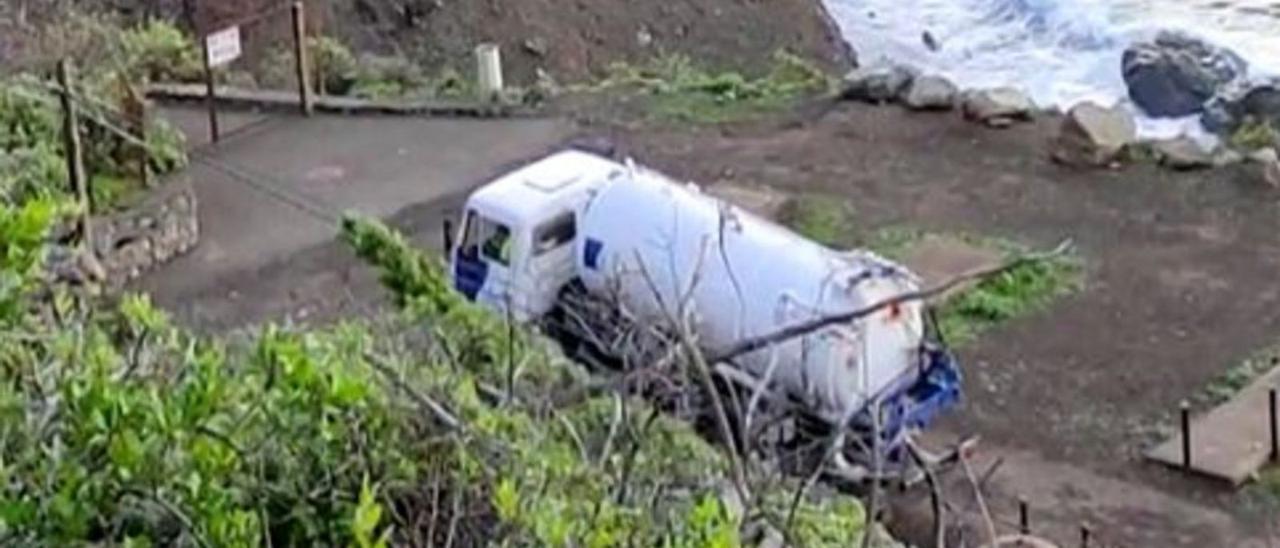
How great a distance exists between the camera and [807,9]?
96.0ft

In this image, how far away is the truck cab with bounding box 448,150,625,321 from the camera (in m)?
14.7

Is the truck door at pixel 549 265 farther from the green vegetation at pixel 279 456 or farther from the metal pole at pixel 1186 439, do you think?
the green vegetation at pixel 279 456

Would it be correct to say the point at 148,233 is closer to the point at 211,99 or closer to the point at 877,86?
the point at 211,99

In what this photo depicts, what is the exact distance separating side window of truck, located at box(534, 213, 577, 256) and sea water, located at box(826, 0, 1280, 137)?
12.9 meters

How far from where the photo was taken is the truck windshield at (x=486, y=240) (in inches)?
590

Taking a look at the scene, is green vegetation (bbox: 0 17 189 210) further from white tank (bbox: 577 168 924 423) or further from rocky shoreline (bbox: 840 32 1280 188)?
rocky shoreline (bbox: 840 32 1280 188)

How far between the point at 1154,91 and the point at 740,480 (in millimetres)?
21421

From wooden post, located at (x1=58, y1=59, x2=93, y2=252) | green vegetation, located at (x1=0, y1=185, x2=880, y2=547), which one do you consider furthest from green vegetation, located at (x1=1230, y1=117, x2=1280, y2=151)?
green vegetation, located at (x1=0, y1=185, x2=880, y2=547)

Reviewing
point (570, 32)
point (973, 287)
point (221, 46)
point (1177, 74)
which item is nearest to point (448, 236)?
point (973, 287)

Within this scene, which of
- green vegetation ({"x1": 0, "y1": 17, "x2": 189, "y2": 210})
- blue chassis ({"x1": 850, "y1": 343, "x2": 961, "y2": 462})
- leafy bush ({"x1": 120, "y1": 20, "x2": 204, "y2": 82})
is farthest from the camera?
leafy bush ({"x1": 120, "y1": 20, "x2": 204, "y2": 82})

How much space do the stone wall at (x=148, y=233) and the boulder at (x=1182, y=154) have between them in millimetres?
6397

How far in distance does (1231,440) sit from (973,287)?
2289 mm

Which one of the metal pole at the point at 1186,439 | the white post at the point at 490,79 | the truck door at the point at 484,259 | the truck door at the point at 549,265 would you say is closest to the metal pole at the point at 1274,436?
the metal pole at the point at 1186,439

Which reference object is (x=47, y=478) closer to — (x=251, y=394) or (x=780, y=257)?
(x=251, y=394)
